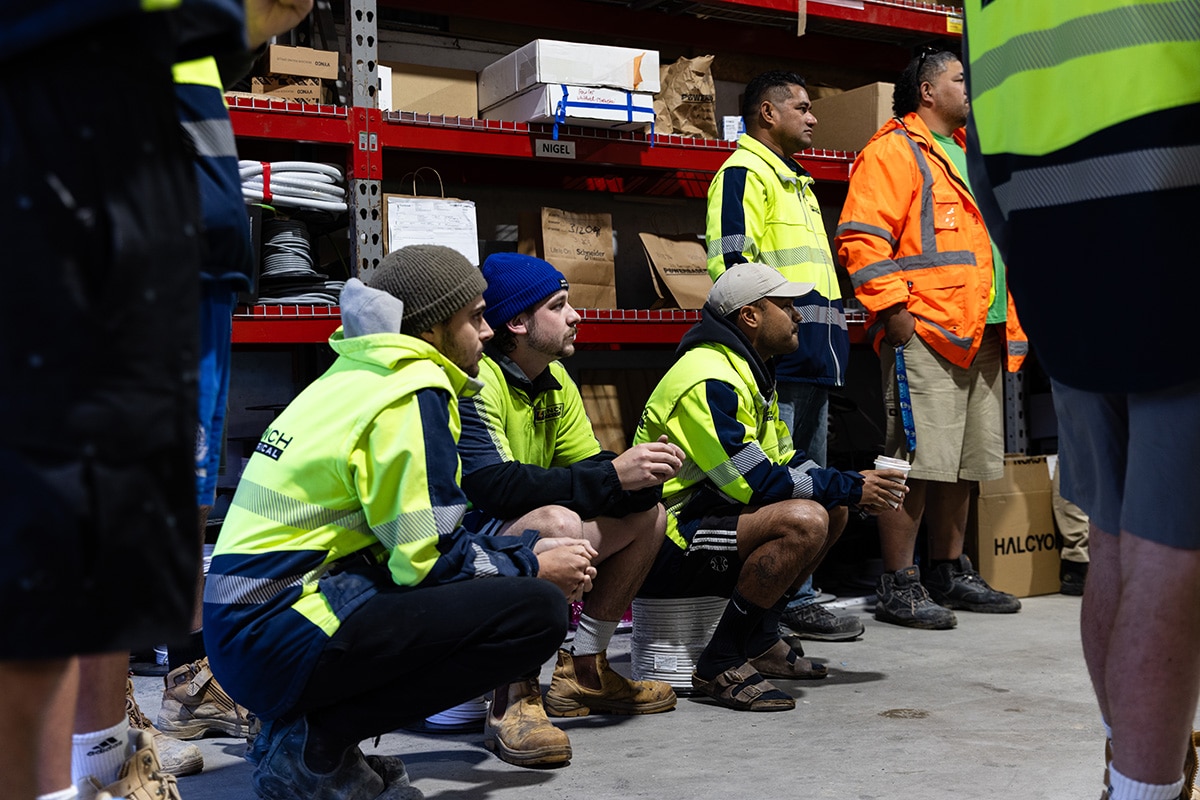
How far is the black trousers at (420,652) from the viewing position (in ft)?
6.75

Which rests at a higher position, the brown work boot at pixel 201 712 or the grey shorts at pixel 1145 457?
the grey shorts at pixel 1145 457

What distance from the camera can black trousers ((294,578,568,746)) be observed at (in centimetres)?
206

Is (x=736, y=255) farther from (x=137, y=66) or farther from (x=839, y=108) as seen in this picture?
(x=137, y=66)

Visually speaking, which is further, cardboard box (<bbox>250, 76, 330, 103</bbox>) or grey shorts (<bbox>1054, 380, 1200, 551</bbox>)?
cardboard box (<bbox>250, 76, 330, 103</bbox>)

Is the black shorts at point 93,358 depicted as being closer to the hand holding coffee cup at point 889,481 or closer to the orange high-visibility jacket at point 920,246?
the hand holding coffee cup at point 889,481

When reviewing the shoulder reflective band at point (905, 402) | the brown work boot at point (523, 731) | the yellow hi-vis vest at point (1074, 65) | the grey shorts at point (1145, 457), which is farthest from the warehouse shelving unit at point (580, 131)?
the grey shorts at point (1145, 457)

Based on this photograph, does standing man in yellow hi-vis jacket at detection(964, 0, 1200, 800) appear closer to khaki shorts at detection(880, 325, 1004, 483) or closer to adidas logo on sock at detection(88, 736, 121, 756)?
adidas logo on sock at detection(88, 736, 121, 756)

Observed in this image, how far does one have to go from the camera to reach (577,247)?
4.48 meters

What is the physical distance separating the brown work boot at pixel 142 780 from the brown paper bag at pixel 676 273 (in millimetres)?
3110

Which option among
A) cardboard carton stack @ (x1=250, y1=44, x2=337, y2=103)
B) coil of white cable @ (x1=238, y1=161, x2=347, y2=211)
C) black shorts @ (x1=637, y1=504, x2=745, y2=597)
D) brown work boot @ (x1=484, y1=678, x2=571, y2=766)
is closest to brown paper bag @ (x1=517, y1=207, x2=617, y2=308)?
coil of white cable @ (x1=238, y1=161, x2=347, y2=211)

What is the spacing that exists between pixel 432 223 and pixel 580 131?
68cm

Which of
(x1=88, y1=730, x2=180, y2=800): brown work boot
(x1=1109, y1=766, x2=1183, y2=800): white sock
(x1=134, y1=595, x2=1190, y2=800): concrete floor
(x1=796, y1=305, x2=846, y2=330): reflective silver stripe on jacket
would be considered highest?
(x1=796, y1=305, x2=846, y2=330): reflective silver stripe on jacket

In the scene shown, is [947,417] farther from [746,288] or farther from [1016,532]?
[746,288]

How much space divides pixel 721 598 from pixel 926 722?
673 mm
